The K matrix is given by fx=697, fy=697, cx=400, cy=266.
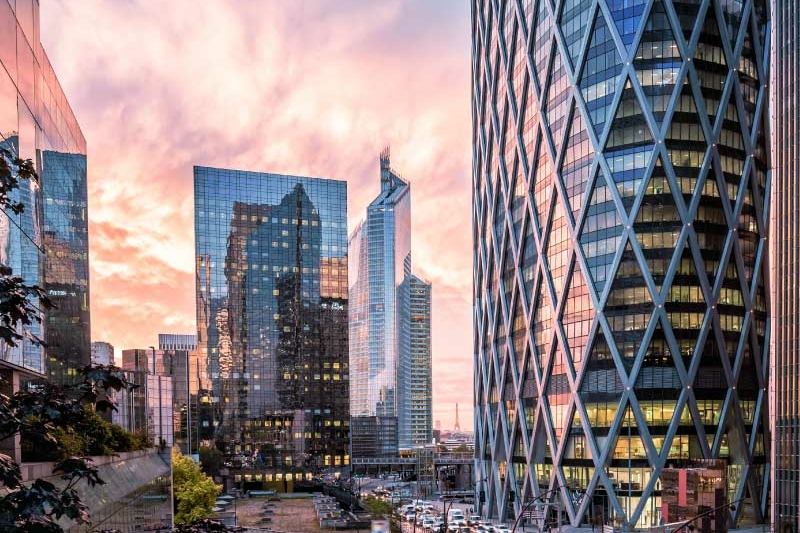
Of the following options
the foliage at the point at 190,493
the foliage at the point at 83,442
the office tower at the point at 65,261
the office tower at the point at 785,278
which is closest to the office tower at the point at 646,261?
the office tower at the point at 785,278

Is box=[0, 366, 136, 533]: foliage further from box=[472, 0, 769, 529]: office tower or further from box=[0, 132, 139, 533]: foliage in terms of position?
box=[472, 0, 769, 529]: office tower

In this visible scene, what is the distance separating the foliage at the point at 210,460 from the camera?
170750 millimetres

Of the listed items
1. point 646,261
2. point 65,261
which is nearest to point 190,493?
point 65,261

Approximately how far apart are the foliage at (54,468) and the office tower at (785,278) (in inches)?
2838

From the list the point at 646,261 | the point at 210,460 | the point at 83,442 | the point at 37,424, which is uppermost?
the point at 646,261

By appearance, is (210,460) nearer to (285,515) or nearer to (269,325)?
(269,325)

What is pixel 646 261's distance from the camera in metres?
92.3

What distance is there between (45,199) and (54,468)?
27770 mm

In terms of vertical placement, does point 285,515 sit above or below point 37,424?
below

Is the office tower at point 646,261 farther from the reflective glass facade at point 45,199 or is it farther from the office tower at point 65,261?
the reflective glass facade at point 45,199

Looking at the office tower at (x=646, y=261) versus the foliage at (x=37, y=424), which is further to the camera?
the office tower at (x=646, y=261)

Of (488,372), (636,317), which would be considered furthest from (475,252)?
(636,317)

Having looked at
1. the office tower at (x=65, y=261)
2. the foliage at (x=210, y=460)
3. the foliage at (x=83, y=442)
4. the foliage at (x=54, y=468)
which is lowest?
the foliage at (x=210, y=460)

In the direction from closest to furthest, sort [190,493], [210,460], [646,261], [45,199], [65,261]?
[45,199]
[65,261]
[190,493]
[646,261]
[210,460]
